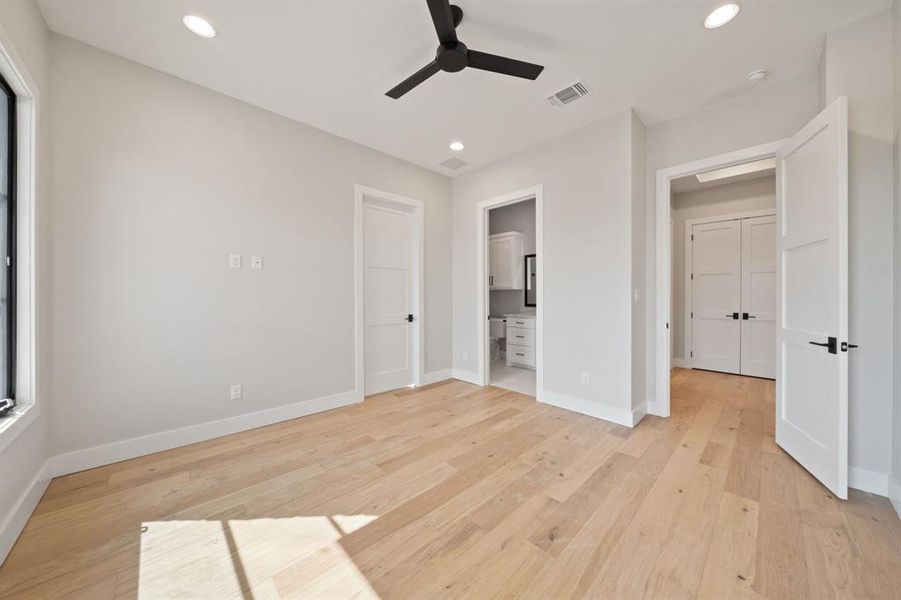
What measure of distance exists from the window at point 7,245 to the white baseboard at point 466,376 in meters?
3.73

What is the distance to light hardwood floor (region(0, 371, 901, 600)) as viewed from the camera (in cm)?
135

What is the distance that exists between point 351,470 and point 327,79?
2.92 meters

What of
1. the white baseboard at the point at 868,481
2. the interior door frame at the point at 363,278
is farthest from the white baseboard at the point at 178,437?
the white baseboard at the point at 868,481

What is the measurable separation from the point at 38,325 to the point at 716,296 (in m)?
7.06

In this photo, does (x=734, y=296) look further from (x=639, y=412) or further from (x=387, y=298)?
(x=387, y=298)

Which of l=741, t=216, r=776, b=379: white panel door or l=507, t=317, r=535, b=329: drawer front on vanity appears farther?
l=507, t=317, r=535, b=329: drawer front on vanity

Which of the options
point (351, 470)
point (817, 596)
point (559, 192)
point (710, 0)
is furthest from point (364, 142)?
point (817, 596)

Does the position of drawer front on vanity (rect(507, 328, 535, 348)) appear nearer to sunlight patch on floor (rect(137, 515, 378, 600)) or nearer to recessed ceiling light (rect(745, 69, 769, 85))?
recessed ceiling light (rect(745, 69, 769, 85))

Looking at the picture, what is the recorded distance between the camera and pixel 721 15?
6.46ft

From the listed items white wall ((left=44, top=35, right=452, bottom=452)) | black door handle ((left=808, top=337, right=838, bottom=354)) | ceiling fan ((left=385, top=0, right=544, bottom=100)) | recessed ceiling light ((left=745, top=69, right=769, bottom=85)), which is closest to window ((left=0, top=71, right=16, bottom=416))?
white wall ((left=44, top=35, right=452, bottom=452))

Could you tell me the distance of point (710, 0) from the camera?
73.7 inches

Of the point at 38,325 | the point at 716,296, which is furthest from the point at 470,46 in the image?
the point at 716,296

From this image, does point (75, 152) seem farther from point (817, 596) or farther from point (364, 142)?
point (817, 596)

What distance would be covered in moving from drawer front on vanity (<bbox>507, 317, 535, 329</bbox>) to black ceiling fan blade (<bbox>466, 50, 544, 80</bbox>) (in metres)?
3.53
